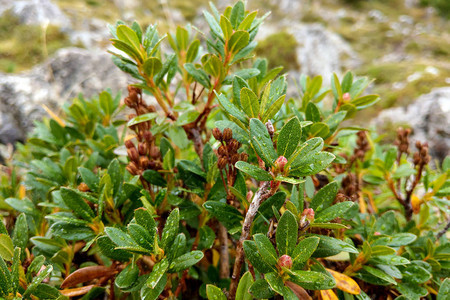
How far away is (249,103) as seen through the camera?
0.66m

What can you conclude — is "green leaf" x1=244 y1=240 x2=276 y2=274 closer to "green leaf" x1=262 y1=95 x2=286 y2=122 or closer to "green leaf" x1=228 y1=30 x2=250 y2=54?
"green leaf" x1=262 y1=95 x2=286 y2=122

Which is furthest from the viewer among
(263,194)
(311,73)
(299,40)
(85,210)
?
(299,40)

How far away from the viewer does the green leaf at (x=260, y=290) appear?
2.07ft

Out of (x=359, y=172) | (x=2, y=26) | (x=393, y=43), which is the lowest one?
(x=393, y=43)

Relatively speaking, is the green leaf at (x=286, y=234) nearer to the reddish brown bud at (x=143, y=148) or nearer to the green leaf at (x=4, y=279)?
the reddish brown bud at (x=143, y=148)

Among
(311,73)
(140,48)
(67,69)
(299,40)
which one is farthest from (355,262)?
(299,40)

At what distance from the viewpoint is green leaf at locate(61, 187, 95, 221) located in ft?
2.46

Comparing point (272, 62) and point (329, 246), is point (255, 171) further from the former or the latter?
point (272, 62)

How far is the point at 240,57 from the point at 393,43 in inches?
718

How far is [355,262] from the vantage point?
2.80 ft

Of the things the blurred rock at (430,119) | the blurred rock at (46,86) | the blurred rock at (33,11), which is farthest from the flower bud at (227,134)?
the blurred rock at (33,11)

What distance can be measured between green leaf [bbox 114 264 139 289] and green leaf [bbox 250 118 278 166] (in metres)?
0.39

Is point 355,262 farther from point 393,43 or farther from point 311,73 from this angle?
point 393,43

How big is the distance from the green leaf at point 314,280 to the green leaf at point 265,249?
0.16 feet
